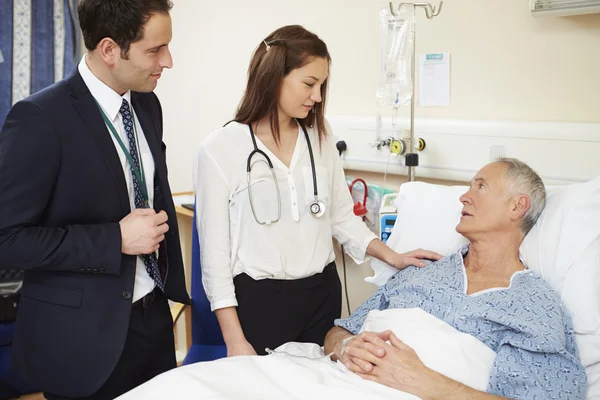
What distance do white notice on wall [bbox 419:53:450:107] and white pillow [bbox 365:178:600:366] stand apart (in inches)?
21.7

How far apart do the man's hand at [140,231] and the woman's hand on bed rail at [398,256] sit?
784mm

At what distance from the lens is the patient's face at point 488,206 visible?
1.88 meters

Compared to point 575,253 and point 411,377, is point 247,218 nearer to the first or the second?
point 411,377

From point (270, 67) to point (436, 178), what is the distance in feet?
3.38

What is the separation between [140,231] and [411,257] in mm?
889

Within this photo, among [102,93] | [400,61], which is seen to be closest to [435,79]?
[400,61]

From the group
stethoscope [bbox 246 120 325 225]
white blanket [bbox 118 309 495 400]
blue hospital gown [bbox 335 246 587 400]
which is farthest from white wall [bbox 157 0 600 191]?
white blanket [bbox 118 309 495 400]

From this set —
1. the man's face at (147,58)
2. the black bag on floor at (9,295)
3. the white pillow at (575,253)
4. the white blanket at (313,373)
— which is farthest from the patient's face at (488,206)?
the black bag on floor at (9,295)

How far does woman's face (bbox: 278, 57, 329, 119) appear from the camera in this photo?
1855 millimetres

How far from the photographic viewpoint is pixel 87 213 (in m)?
1.58

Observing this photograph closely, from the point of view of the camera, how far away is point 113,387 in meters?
1.69

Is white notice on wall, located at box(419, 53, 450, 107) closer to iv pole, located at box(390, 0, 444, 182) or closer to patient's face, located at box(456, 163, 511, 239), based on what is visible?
iv pole, located at box(390, 0, 444, 182)

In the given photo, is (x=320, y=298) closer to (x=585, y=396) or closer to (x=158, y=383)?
(x=158, y=383)

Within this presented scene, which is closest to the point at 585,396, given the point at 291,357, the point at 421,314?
the point at 421,314
